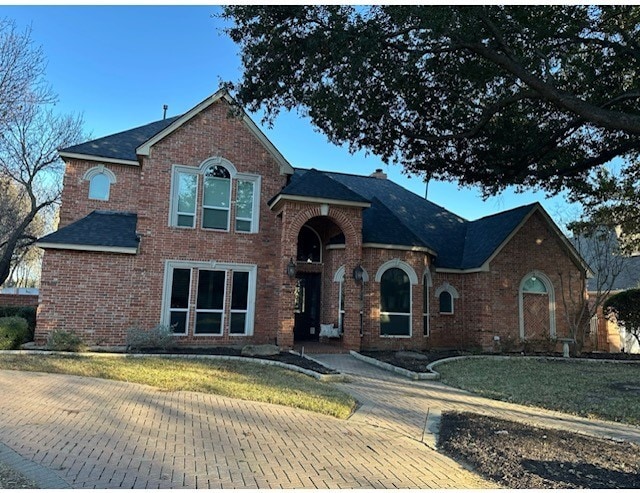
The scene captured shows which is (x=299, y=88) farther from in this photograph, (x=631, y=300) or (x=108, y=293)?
(x=631, y=300)

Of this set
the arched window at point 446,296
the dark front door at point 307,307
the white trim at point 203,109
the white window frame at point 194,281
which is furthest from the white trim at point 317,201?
the arched window at point 446,296

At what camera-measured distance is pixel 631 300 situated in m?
19.2

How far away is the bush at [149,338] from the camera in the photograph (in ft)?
45.4

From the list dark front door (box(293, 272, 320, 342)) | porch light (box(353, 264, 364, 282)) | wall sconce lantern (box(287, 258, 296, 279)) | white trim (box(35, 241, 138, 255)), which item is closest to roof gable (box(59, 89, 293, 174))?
white trim (box(35, 241, 138, 255))

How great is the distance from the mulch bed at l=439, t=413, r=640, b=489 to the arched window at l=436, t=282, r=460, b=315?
1181cm

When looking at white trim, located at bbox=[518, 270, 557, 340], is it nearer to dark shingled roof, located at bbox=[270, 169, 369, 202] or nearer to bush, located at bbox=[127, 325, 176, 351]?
dark shingled roof, located at bbox=[270, 169, 369, 202]

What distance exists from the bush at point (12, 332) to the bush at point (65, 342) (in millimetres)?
916

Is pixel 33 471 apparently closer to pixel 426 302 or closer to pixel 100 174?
pixel 100 174

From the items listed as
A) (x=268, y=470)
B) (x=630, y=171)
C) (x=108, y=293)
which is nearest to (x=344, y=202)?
(x=108, y=293)

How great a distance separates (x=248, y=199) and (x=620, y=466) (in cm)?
1344

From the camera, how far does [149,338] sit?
45.7 ft

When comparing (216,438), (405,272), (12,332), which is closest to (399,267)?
(405,272)

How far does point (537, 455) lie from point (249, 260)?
11.9m

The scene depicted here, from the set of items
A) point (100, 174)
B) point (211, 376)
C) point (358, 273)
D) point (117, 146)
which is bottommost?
point (211, 376)
